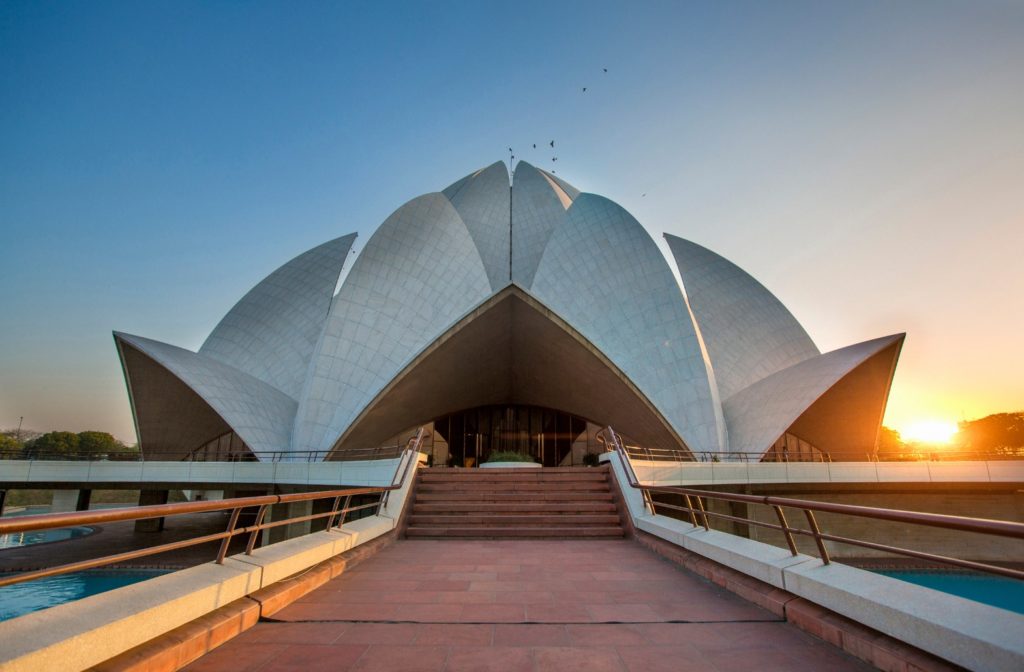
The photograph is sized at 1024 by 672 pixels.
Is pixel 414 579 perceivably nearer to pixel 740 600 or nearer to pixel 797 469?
pixel 740 600

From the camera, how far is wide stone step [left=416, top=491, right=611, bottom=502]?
10.1 m

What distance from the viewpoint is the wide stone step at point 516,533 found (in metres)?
8.73

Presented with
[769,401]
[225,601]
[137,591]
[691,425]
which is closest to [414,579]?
[225,601]

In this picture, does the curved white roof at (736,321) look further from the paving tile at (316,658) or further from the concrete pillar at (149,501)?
the concrete pillar at (149,501)

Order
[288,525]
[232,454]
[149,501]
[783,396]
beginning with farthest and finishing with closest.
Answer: [149,501]
[783,396]
[232,454]
[288,525]

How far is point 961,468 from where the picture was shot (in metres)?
15.9

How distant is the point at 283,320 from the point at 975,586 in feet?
85.0

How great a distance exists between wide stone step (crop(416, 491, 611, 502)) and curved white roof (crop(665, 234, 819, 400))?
50.2ft

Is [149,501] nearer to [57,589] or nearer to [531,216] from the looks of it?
[57,589]

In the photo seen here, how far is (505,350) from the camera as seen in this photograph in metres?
25.8

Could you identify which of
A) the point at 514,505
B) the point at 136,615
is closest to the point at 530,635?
the point at 136,615

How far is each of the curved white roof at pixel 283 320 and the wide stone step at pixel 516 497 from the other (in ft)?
49.9

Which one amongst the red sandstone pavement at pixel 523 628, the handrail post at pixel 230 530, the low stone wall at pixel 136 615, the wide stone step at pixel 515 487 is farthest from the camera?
the wide stone step at pixel 515 487

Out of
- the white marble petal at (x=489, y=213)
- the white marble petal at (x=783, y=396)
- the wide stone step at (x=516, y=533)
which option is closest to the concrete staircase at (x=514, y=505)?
the wide stone step at (x=516, y=533)
